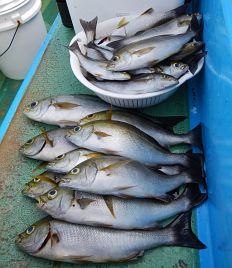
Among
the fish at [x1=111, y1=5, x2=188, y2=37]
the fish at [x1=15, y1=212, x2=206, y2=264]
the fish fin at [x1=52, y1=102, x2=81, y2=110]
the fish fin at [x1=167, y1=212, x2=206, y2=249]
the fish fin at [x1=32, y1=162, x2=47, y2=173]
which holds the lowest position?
the fish fin at [x1=167, y1=212, x2=206, y2=249]

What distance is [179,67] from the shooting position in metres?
1.26

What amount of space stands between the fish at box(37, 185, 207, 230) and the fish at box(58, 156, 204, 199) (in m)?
0.03

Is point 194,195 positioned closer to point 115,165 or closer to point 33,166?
point 115,165

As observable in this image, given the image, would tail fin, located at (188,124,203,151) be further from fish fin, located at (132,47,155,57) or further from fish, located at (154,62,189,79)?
fish fin, located at (132,47,155,57)

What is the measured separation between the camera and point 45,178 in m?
1.23

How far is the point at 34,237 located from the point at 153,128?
658 mm

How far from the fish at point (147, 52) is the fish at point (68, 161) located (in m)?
0.38

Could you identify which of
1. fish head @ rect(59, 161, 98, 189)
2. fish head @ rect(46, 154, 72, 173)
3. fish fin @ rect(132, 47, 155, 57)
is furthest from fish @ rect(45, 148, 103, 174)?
fish fin @ rect(132, 47, 155, 57)

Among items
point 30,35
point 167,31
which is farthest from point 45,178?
point 30,35

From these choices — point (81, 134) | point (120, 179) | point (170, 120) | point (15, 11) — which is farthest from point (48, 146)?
point (15, 11)

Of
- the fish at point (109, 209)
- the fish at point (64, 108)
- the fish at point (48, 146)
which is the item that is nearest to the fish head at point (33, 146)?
the fish at point (48, 146)

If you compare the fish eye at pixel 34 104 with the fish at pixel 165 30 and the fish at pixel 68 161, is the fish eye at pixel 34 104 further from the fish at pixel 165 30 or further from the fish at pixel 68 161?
the fish at pixel 165 30

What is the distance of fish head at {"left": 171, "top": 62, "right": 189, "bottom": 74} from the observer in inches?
49.6

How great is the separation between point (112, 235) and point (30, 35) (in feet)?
6.44
